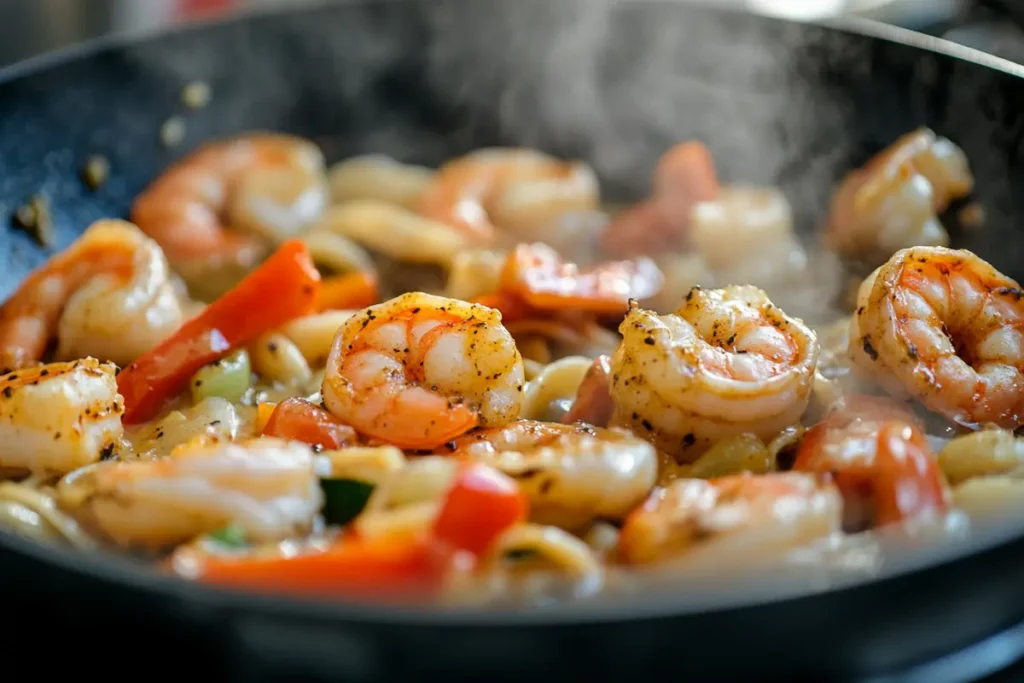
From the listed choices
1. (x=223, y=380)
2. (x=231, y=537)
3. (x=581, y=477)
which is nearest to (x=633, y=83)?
(x=223, y=380)

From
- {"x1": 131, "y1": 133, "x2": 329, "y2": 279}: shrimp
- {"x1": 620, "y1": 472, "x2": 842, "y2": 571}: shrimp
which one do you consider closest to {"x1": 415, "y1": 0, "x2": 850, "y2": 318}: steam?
{"x1": 131, "y1": 133, "x2": 329, "y2": 279}: shrimp

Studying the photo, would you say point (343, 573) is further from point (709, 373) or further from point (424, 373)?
point (709, 373)

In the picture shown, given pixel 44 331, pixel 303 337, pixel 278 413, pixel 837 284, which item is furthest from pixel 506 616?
pixel 837 284

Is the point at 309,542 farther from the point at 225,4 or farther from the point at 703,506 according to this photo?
the point at 225,4

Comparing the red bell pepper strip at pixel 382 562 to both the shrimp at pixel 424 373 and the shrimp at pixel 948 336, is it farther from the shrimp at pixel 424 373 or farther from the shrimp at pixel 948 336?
the shrimp at pixel 948 336

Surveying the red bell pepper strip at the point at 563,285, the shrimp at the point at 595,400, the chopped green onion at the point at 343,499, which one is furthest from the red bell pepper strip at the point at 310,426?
the red bell pepper strip at the point at 563,285

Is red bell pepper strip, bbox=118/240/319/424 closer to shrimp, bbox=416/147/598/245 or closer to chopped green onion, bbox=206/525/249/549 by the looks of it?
shrimp, bbox=416/147/598/245
